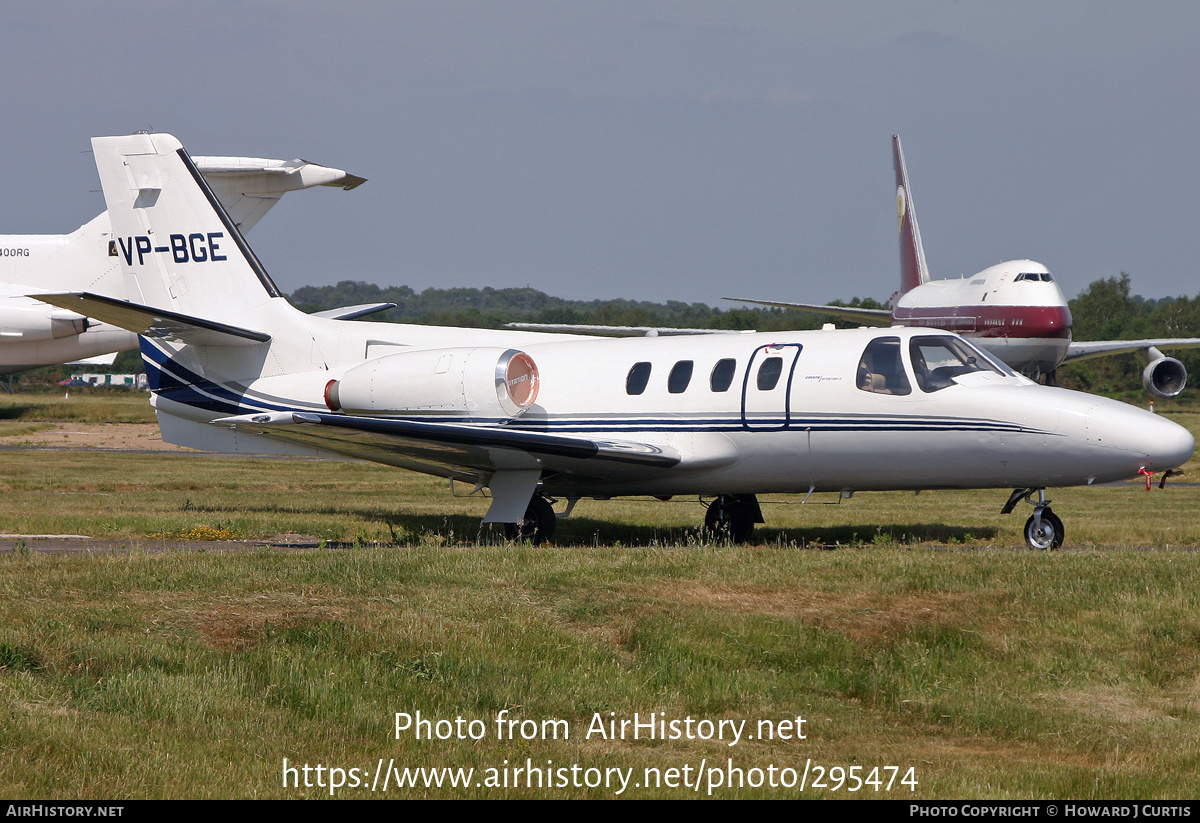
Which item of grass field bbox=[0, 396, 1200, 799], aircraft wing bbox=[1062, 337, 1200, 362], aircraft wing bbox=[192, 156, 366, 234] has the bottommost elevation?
grass field bbox=[0, 396, 1200, 799]

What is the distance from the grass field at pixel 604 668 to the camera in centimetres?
706

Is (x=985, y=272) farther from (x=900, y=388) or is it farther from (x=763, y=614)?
(x=763, y=614)

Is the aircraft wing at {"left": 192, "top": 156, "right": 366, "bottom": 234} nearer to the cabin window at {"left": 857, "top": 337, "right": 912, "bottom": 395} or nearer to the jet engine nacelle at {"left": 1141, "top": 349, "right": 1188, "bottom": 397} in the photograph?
the cabin window at {"left": 857, "top": 337, "right": 912, "bottom": 395}

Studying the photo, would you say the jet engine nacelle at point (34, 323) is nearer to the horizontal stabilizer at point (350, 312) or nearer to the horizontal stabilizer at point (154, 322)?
the horizontal stabilizer at point (350, 312)

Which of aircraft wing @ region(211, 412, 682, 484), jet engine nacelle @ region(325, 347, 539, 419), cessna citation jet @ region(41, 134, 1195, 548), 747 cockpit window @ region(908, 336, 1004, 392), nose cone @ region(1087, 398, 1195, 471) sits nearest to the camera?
nose cone @ region(1087, 398, 1195, 471)

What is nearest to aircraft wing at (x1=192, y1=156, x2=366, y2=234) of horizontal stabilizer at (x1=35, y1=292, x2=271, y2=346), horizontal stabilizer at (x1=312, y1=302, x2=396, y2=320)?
horizontal stabilizer at (x1=312, y1=302, x2=396, y2=320)

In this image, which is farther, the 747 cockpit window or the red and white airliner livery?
the red and white airliner livery

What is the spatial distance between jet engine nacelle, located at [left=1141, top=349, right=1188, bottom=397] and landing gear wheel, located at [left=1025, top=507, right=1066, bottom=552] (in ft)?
99.5

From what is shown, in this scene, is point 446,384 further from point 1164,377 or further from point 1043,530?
point 1164,377

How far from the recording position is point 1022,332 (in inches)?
1768

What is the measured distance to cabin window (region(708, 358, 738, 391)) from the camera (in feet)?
54.3

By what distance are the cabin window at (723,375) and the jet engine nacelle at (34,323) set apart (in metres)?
33.0

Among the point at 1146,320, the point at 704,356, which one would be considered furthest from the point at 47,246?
the point at 1146,320
